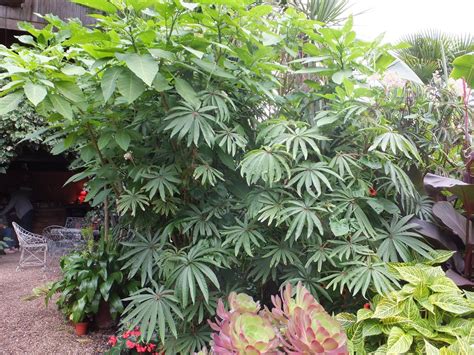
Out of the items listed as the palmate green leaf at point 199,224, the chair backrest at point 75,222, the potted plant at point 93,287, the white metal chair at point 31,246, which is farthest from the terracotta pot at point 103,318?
the chair backrest at point 75,222

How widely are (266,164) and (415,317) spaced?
0.88 metres

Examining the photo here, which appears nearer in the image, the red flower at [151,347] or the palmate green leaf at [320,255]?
the palmate green leaf at [320,255]

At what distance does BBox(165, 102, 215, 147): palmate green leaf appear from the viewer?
1578 millimetres

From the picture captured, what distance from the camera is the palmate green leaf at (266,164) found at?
5.03 feet

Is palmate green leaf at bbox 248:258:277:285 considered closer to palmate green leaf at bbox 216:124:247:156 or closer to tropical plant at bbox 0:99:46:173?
palmate green leaf at bbox 216:124:247:156

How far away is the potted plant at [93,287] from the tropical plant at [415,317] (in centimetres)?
239

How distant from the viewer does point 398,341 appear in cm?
→ 142

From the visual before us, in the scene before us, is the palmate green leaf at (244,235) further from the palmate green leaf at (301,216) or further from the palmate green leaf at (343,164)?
the palmate green leaf at (343,164)

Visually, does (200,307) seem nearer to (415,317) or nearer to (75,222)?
(415,317)

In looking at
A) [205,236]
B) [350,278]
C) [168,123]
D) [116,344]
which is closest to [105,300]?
[116,344]

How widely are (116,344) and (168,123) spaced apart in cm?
199

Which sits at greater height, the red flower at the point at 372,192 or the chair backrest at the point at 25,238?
the red flower at the point at 372,192

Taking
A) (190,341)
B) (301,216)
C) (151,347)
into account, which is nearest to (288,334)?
(301,216)

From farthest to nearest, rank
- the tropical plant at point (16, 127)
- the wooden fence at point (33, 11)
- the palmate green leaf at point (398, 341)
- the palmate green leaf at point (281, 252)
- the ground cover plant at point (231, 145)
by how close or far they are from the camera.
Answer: the tropical plant at point (16, 127) < the wooden fence at point (33, 11) < the palmate green leaf at point (281, 252) < the ground cover plant at point (231, 145) < the palmate green leaf at point (398, 341)
